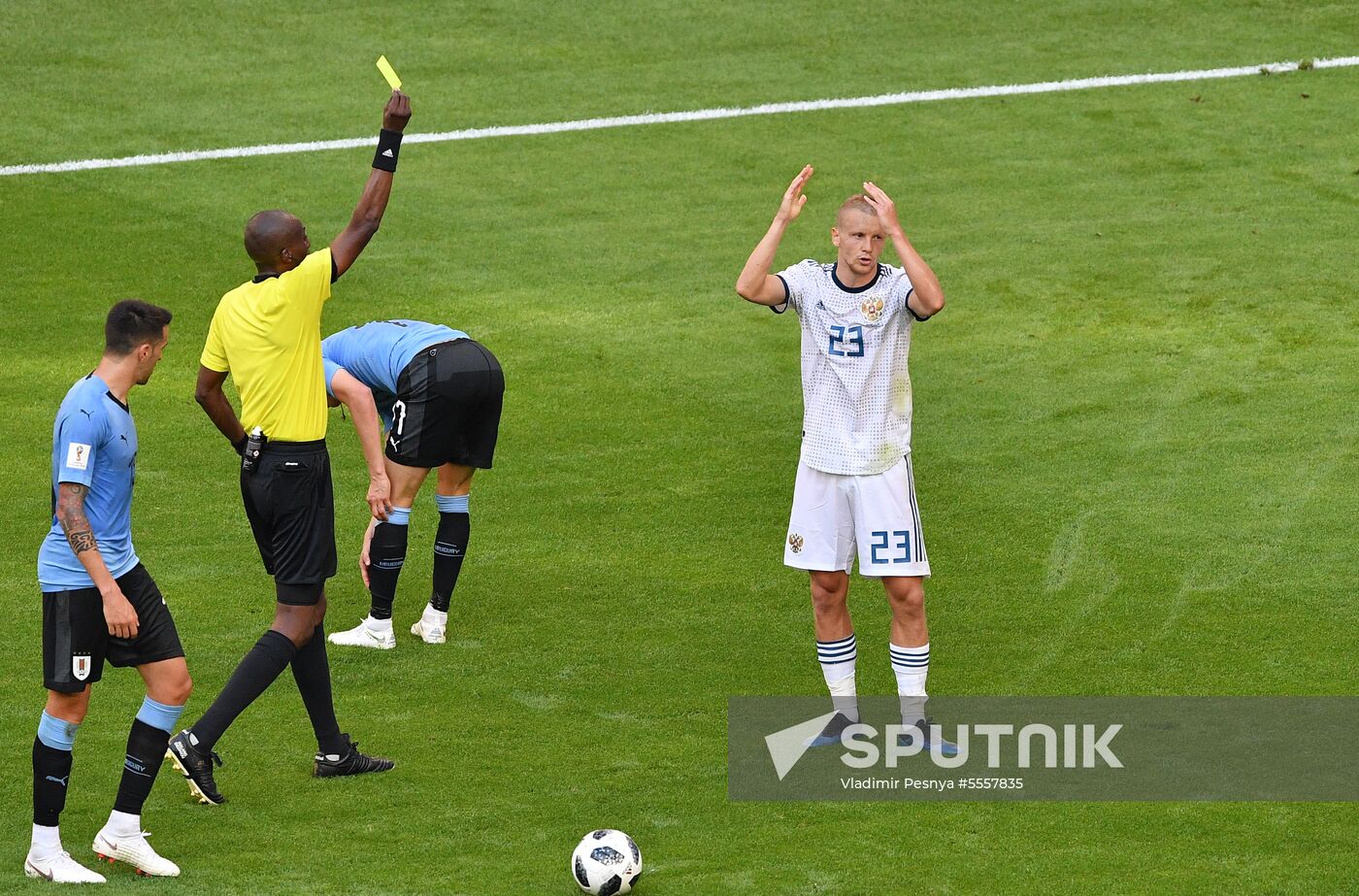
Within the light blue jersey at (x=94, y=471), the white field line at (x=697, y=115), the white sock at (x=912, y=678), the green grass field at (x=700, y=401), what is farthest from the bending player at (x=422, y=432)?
the white field line at (x=697, y=115)

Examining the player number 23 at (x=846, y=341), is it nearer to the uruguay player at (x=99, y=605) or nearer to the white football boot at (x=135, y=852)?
the uruguay player at (x=99, y=605)

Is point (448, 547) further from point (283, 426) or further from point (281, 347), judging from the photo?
point (281, 347)

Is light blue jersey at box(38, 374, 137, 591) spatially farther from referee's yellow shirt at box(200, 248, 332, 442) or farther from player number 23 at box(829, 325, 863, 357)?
player number 23 at box(829, 325, 863, 357)

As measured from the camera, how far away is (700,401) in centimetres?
1394

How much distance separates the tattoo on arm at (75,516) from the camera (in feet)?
22.9

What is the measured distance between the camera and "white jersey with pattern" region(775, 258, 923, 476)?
8188 millimetres

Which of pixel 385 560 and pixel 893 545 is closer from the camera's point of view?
pixel 893 545

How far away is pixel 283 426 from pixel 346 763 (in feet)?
5.09

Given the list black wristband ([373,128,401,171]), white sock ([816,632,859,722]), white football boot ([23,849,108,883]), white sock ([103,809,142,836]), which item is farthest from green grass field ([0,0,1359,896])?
black wristband ([373,128,401,171])

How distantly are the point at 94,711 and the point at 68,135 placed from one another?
12122 millimetres

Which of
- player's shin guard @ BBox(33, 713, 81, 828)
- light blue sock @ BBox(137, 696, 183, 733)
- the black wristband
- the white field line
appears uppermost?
the white field line

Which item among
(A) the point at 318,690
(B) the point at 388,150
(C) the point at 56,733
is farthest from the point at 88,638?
(B) the point at 388,150

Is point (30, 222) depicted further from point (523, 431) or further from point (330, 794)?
point (330, 794)

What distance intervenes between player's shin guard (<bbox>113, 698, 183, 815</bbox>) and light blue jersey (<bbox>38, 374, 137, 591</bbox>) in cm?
59
